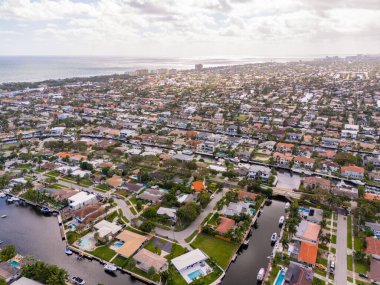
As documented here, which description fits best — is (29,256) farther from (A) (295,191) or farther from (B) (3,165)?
(A) (295,191)

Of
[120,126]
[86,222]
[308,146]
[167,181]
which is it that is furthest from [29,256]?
[308,146]

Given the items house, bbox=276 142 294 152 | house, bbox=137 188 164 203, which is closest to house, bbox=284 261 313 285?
house, bbox=137 188 164 203

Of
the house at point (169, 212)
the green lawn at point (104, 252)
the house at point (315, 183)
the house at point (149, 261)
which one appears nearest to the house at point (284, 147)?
the house at point (315, 183)

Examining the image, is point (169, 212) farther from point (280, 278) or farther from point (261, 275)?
point (280, 278)

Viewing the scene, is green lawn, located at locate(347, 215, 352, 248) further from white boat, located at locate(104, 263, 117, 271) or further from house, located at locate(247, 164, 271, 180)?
white boat, located at locate(104, 263, 117, 271)

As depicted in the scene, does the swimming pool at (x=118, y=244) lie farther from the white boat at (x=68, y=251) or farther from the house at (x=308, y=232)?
the house at (x=308, y=232)

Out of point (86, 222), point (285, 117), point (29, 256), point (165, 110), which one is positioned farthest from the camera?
point (165, 110)
